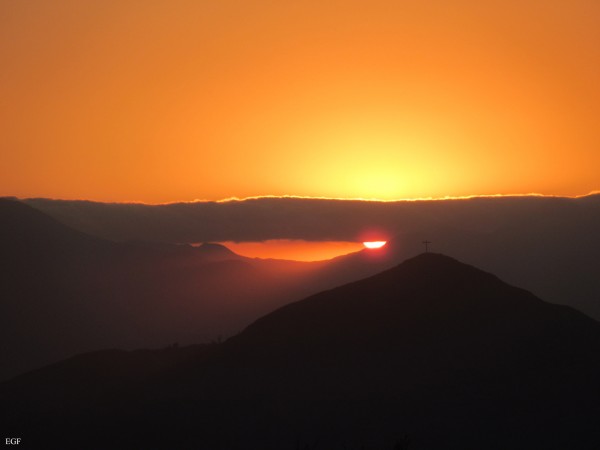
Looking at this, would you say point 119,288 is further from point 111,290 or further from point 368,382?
point 368,382

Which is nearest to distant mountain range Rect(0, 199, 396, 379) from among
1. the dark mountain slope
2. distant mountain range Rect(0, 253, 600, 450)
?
the dark mountain slope

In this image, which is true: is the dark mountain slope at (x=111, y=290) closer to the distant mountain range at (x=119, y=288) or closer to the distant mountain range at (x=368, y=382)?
the distant mountain range at (x=119, y=288)

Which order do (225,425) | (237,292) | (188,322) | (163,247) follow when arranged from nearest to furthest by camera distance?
(225,425) → (188,322) → (237,292) → (163,247)

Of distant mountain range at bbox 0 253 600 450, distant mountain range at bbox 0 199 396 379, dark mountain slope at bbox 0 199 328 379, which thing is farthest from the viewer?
distant mountain range at bbox 0 199 396 379

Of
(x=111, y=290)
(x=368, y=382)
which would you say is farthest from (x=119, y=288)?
(x=368, y=382)

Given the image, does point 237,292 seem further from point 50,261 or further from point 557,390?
point 557,390

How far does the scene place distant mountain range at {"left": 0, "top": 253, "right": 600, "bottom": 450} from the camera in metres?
47.3

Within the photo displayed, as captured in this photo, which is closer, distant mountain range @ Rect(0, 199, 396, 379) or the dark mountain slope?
the dark mountain slope

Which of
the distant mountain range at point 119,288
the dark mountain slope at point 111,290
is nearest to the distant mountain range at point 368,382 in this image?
the dark mountain slope at point 111,290

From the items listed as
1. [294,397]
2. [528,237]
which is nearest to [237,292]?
[528,237]

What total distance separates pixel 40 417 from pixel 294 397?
13.5 metres

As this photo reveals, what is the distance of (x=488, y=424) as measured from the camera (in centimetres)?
4653

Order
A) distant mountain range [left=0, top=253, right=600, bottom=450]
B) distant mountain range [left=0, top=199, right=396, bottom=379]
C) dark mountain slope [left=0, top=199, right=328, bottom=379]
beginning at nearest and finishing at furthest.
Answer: distant mountain range [left=0, top=253, right=600, bottom=450] < dark mountain slope [left=0, top=199, right=328, bottom=379] < distant mountain range [left=0, top=199, right=396, bottom=379]

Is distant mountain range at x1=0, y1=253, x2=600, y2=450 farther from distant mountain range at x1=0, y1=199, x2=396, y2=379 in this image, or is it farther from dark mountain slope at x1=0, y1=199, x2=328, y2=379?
distant mountain range at x1=0, y1=199, x2=396, y2=379
